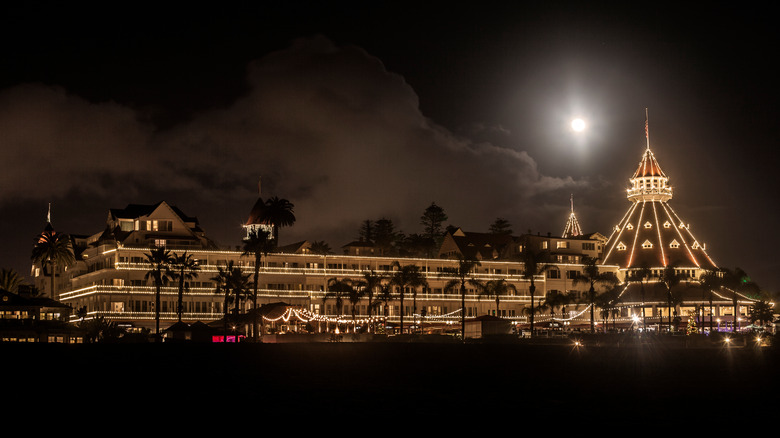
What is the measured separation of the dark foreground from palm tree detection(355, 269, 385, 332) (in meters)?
63.9

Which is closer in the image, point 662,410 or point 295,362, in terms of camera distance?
point 662,410

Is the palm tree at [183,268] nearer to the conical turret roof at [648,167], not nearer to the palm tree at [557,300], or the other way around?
the palm tree at [557,300]

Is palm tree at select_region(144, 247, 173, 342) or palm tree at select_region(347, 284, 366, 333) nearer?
palm tree at select_region(144, 247, 173, 342)

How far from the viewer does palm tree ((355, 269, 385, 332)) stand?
424ft

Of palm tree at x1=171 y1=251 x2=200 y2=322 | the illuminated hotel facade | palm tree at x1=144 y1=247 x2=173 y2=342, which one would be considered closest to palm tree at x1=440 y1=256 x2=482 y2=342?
the illuminated hotel facade

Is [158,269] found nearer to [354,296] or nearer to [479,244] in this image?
[354,296]

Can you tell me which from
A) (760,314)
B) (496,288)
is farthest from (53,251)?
(760,314)

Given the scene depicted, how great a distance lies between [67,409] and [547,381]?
2446cm

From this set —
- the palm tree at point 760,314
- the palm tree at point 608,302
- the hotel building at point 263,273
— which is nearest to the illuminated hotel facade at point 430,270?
the hotel building at point 263,273

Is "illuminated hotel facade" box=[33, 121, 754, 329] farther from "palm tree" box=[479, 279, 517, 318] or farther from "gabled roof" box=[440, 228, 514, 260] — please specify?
"palm tree" box=[479, 279, 517, 318]

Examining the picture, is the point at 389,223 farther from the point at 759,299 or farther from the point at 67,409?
the point at 67,409

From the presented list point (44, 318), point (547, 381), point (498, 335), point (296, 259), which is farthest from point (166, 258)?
point (547, 381)

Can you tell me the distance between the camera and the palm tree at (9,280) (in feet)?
501

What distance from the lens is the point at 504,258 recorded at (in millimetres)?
160375
